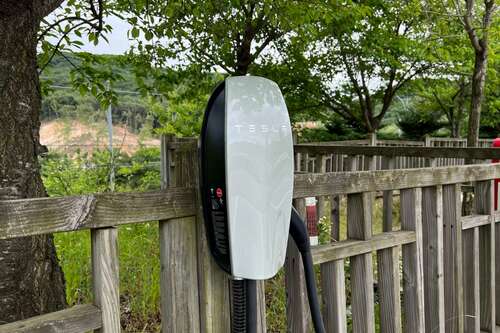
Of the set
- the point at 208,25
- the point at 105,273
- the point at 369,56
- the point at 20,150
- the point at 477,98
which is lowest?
the point at 105,273

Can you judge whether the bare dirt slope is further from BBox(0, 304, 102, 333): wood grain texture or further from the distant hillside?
BBox(0, 304, 102, 333): wood grain texture

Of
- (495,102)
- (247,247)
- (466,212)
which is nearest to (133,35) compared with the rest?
(247,247)

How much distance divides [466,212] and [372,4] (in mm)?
4055

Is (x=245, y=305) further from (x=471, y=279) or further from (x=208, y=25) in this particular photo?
(x=208, y=25)

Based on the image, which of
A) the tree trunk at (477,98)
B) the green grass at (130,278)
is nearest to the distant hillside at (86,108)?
the green grass at (130,278)

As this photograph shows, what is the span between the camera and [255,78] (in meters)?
0.97

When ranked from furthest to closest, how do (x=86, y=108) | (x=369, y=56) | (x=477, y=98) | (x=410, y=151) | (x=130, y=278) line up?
(x=86, y=108) < (x=369, y=56) < (x=477, y=98) < (x=410, y=151) < (x=130, y=278)

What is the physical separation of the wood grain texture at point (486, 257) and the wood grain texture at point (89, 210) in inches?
59.8

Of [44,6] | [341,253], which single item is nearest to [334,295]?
[341,253]

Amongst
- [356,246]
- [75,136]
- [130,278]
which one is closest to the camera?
[356,246]

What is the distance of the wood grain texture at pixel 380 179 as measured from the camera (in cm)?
125

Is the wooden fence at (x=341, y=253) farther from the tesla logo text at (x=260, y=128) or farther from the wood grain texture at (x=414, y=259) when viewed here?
the tesla logo text at (x=260, y=128)

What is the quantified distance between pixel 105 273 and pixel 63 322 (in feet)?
0.40

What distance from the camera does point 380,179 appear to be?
56.2 inches
